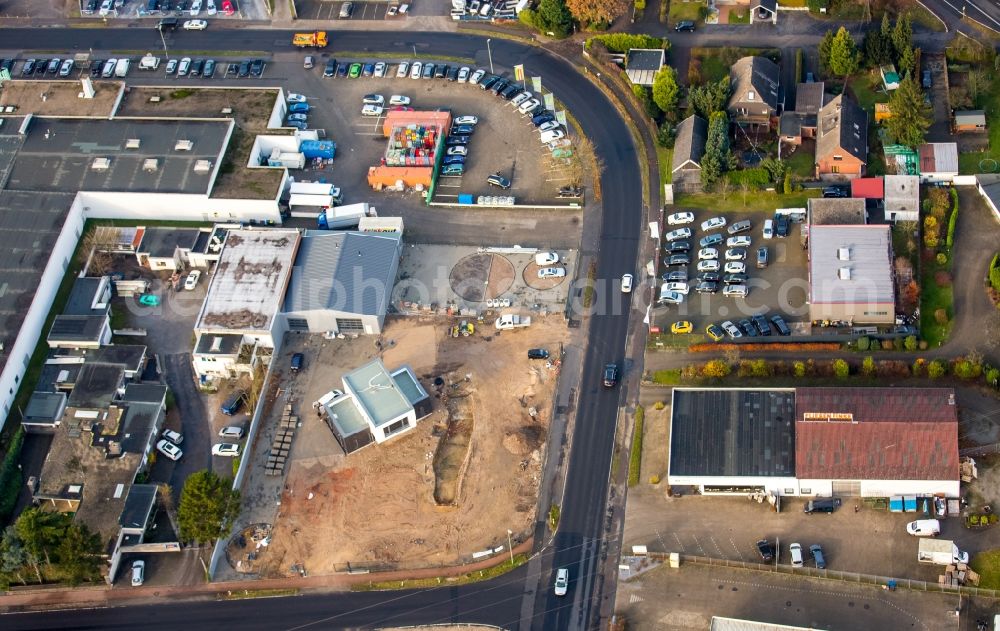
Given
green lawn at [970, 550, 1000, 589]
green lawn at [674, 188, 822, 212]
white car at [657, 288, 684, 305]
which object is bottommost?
green lawn at [970, 550, 1000, 589]

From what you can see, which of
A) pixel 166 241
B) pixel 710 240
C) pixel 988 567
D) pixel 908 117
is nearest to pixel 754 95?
pixel 908 117

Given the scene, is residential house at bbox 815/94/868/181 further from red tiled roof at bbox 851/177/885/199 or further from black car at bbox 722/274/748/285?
black car at bbox 722/274/748/285

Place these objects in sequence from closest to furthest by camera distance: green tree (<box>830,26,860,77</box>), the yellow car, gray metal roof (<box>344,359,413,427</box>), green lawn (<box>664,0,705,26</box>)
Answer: gray metal roof (<box>344,359,413,427</box>), the yellow car, green tree (<box>830,26,860,77</box>), green lawn (<box>664,0,705,26</box>)

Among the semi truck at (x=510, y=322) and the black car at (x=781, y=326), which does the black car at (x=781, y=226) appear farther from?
the semi truck at (x=510, y=322)

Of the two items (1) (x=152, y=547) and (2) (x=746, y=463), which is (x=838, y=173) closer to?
(2) (x=746, y=463)

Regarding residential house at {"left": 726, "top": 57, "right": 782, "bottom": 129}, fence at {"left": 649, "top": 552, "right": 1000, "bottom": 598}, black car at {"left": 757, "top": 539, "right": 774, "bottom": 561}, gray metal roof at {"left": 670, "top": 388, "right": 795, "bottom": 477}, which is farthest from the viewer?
residential house at {"left": 726, "top": 57, "right": 782, "bottom": 129}

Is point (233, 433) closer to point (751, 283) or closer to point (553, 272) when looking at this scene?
point (553, 272)

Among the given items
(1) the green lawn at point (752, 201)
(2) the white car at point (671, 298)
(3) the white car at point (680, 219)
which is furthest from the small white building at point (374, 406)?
(1) the green lawn at point (752, 201)

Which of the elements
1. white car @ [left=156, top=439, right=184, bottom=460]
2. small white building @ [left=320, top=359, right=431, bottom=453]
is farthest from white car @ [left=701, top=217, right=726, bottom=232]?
white car @ [left=156, top=439, right=184, bottom=460]
